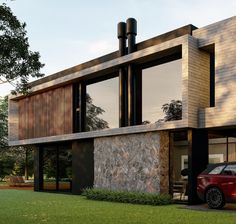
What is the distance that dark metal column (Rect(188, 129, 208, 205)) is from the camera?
15.2 m

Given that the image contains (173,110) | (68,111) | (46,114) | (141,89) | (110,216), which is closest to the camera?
(110,216)

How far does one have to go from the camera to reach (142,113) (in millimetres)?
17953

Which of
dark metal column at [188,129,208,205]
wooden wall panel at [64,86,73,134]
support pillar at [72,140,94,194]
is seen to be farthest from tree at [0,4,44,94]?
wooden wall panel at [64,86,73,134]

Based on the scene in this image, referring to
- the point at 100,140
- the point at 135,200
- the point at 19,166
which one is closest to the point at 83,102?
the point at 100,140

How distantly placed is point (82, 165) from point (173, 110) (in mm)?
6571

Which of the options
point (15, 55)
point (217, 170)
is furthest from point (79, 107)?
point (217, 170)

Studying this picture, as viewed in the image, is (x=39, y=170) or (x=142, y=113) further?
(x=39, y=170)

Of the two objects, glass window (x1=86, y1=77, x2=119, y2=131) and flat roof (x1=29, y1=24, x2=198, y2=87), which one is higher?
flat roof (x1=29, y1=24, x2=198, y2=87)

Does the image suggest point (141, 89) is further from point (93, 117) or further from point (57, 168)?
point (57, 168)

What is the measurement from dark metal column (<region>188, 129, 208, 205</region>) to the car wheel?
1.66m

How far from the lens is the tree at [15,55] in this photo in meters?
12.3

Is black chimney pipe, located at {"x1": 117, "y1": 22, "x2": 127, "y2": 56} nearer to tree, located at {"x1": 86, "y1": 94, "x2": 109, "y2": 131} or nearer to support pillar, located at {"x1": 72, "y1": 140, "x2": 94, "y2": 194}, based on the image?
tree, located at {"x1": 86, "y1": 94, "x2": 109, "y2": 131}

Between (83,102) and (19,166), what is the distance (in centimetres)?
2248

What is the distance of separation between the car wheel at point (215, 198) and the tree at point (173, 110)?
3643 mm
